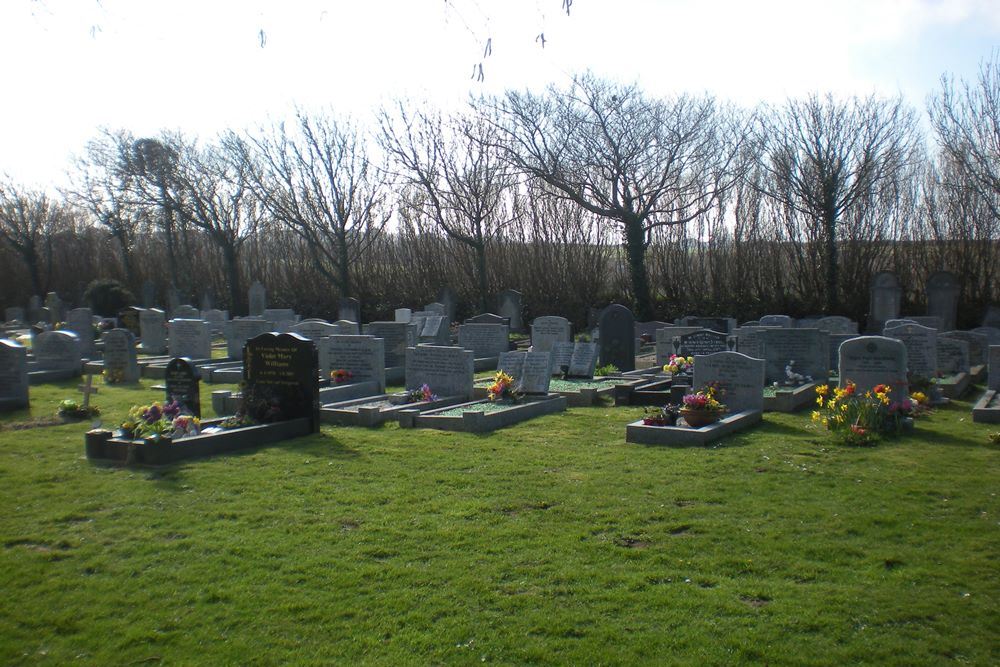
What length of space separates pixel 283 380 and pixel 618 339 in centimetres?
859

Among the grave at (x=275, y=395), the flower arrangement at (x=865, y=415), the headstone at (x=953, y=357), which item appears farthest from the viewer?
the headstone at (x=953, y=357)

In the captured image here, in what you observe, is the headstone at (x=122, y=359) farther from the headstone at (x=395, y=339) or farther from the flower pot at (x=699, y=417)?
the flower pot at (x=699, y=417)

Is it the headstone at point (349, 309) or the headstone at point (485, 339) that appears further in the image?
the headstone at point (349, 309)

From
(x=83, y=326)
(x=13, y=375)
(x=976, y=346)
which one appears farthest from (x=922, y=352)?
(x=83, y=326)

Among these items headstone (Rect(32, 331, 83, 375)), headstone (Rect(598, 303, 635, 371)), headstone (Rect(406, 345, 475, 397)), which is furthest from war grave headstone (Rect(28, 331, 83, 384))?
headstone (Rect(598, 303, 635, 371))

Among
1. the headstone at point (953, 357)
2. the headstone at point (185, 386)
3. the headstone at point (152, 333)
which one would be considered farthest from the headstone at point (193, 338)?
the headstone at point (953, 357)

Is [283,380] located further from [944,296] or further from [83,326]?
[944,296]

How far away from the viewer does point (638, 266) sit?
3106 cm

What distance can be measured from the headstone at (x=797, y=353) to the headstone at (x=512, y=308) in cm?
1706

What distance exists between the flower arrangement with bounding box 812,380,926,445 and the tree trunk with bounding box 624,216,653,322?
19.9m

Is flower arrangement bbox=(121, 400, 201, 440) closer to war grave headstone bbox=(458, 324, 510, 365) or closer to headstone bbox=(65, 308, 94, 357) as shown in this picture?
war grave headstone bbox=(458, 324, 510, 365)

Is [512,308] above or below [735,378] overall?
above

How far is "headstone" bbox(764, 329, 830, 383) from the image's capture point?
14.6m

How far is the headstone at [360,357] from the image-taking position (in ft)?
48.9
